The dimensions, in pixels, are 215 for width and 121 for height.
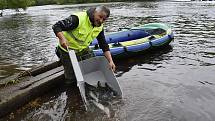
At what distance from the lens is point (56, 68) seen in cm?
952

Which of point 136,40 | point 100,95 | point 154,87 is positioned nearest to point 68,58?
point 100,95

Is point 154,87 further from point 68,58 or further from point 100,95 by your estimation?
point 68,58

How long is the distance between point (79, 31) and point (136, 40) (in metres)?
6.30

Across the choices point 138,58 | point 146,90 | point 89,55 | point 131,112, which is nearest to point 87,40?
point 89,55

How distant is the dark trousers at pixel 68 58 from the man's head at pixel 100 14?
1.24 m

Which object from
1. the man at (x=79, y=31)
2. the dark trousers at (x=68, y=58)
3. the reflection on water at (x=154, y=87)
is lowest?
the reflection on water at (x=154, y=87)

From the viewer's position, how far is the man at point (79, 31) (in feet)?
20.5

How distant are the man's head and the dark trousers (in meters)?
1.24

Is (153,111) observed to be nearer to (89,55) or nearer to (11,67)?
(89,55)

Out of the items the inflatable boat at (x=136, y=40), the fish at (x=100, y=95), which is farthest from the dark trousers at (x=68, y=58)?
the inflatable boat at (x=136, y=40)

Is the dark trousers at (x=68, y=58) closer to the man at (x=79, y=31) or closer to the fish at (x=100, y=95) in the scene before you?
the man at (x=79, y=31)

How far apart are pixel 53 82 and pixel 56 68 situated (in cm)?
97

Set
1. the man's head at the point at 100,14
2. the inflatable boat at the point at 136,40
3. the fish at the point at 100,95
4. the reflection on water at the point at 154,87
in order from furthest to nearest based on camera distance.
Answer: the inflatable boat at the point at 136,40 < the fish at the point at 100,95 < the reflection on water at the point at 154,87 < the man's head at the point at 100,14

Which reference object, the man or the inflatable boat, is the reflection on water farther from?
the man
